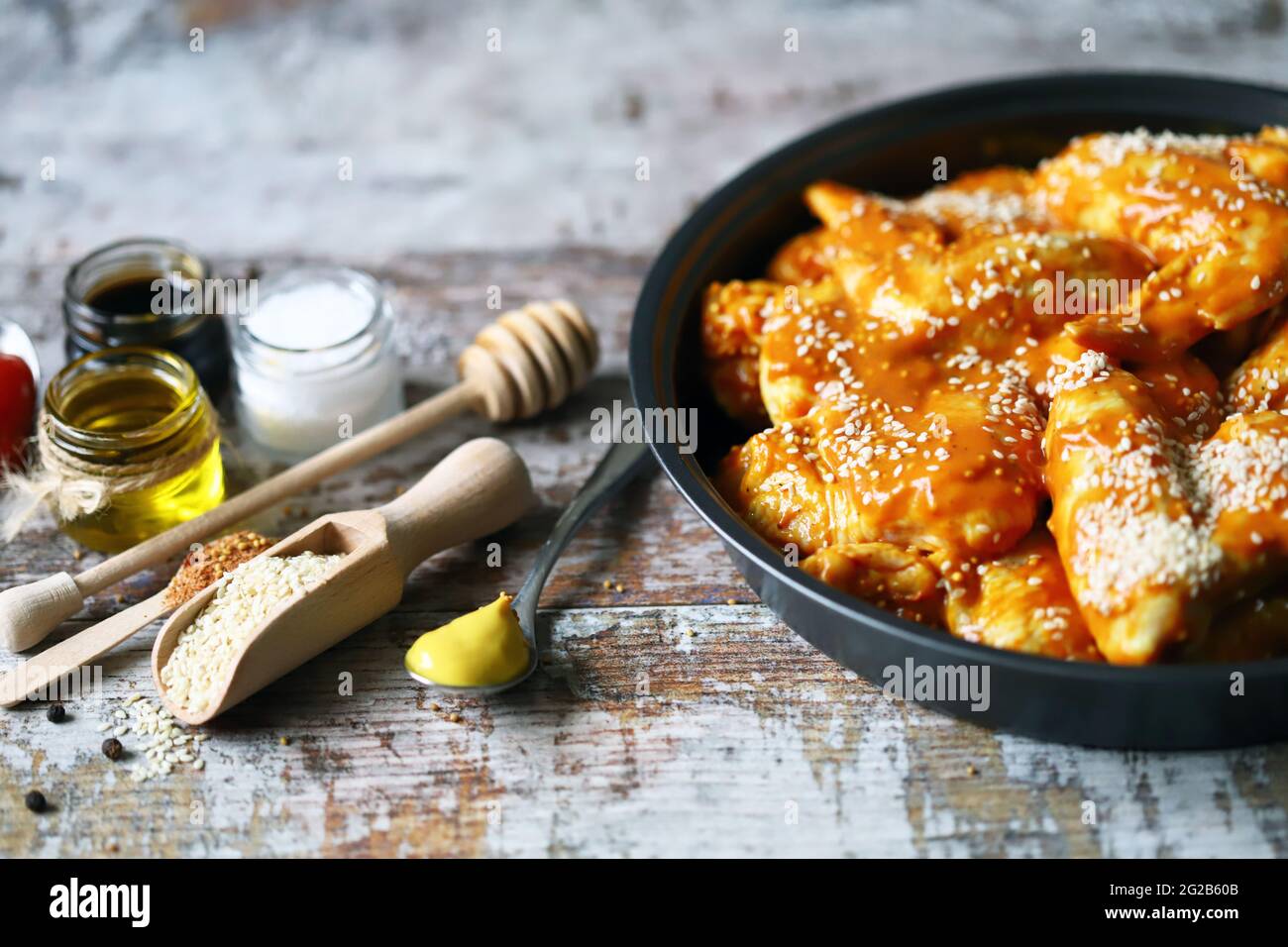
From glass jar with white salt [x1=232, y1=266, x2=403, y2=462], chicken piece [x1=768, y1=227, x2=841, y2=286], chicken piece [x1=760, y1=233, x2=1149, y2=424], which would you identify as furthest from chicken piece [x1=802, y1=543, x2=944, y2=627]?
glass jar with white salt [x1=232, y1=266, x2=403, y2=462]

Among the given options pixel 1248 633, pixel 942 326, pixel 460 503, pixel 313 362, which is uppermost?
pixel 313 362

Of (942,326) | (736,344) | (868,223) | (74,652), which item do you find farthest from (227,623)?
(868,223)

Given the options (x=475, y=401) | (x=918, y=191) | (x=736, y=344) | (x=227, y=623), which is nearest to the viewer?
(x=227, y=623)

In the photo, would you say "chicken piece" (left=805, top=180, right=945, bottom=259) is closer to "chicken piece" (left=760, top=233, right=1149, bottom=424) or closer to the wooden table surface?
"chicken piece" (left=760, top=233, right=1149, bottom=424)

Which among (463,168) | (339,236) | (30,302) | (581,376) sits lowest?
(581,376)

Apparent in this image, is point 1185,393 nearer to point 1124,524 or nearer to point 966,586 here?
point 1124,524

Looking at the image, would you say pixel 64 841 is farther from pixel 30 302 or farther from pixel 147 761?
pixel 30 302

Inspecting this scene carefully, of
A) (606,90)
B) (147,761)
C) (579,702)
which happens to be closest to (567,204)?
(606,90)

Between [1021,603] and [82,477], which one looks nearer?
[1021,603]
